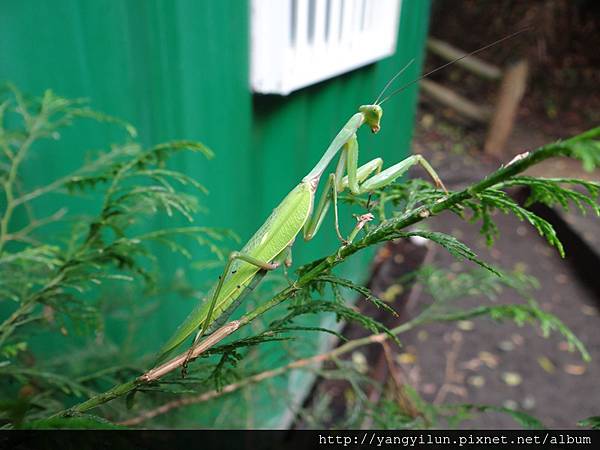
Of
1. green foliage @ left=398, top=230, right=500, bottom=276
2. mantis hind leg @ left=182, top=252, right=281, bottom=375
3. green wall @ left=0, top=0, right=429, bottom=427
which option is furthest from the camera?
green wall @ left=0, top=0, right=429, bottom=427

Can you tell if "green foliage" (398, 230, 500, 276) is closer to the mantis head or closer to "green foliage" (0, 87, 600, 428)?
"green foliage" (0, 87, 600, 428)

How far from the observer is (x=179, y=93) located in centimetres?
141

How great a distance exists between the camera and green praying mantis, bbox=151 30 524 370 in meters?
0.68

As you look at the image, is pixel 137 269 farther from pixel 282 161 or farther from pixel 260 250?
pixel 282 161

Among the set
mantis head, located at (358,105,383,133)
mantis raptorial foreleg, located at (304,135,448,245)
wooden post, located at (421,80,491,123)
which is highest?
mantis head, located at (358,105,383,133)

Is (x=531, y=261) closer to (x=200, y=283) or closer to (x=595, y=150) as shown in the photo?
(x=200, y=283)

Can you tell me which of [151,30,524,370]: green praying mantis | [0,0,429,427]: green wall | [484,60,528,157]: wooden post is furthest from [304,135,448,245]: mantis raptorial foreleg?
[484,60,528,157]: wooden post

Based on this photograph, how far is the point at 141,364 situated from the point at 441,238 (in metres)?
0.83

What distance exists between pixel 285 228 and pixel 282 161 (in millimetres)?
1366

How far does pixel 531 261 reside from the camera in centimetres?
429

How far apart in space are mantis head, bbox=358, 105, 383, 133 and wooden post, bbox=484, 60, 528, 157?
515 centimetres
